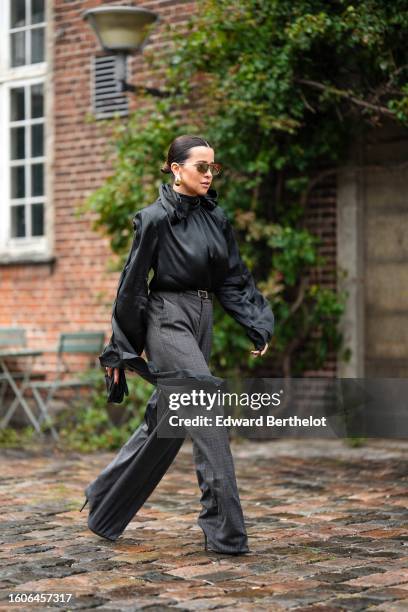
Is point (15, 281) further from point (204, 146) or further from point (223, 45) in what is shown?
point (204, 146)

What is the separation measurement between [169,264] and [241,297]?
406 millimetres

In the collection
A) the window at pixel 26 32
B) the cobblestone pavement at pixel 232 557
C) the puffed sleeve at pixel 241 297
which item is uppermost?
the window at pixel 26 32

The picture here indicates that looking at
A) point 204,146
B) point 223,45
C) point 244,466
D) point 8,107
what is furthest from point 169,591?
point 8,107

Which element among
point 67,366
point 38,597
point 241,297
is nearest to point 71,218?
point 67,366

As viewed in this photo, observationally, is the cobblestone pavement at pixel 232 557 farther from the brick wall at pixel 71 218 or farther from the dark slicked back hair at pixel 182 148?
the brick wall at pixel 71 218

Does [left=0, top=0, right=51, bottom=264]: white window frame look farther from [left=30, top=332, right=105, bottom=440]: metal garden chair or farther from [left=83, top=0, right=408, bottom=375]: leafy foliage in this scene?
[left=83, top=0, right=408, bottom=375]: leafy foliage

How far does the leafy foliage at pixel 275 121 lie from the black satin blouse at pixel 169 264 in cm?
354

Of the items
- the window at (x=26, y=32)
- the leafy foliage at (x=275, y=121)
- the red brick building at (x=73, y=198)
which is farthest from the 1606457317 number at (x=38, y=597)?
the window at (x=26, y=32)

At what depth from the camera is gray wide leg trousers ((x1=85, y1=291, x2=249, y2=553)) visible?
4.92 meters

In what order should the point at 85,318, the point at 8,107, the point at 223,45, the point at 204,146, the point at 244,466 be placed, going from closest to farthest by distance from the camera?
1. the point at 204,146
2. the point at 244,466
3. the point at 223,45
4. the point at 85,318
5. the point at 8,107

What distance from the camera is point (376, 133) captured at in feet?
30.7

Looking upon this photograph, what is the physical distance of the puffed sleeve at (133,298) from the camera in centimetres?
501

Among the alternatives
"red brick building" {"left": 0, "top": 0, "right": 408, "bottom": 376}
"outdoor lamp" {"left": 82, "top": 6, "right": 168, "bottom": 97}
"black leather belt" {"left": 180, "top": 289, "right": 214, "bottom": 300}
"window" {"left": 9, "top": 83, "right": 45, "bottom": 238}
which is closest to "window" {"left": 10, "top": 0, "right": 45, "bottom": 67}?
"red brick building" {"left": 0, "top": 0, "right": 408, "bottom": 376}

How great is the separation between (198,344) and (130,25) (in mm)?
4547
